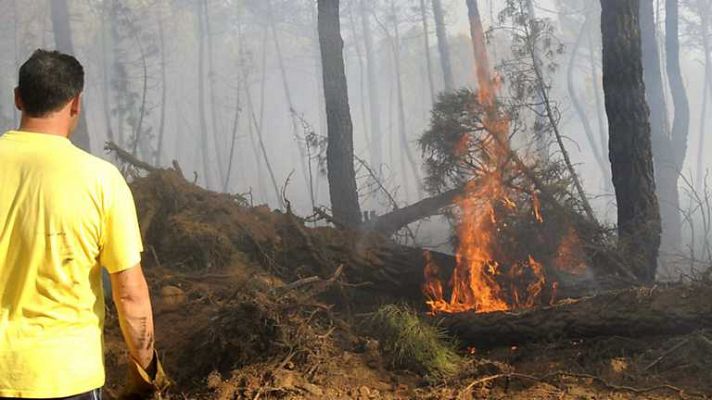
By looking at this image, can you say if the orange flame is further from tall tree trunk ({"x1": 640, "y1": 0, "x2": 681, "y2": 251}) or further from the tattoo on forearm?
tall tree trunk ({"x1": 640, "y1": 0, "x2": 681, "y2": 251})

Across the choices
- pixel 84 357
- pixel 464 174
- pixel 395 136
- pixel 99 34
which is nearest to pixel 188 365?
pixel 84 357

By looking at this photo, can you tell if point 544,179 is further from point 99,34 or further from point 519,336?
point 99,34

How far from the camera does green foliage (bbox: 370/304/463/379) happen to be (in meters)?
4.81

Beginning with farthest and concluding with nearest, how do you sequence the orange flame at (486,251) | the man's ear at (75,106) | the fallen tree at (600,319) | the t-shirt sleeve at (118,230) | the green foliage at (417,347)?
the orange flame at (486,251) < the fallen tree at (600,319) < the green foliage at (417,347) < the man's ear at (75,106) < the t-shirt sleeve at (118,230)

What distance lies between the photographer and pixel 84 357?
2104 millimetres

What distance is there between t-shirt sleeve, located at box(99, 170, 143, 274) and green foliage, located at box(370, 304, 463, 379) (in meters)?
3.21

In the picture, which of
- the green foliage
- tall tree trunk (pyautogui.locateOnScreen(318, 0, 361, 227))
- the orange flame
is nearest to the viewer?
the green foliage

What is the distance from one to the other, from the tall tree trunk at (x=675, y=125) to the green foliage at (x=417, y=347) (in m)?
13.4

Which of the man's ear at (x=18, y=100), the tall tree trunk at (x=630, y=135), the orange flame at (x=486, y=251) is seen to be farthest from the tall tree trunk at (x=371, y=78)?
the man's ear at (x=18, y=100)

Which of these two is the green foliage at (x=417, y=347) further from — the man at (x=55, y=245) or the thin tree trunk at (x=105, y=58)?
the thin tree trunk at (x=105, y=58)

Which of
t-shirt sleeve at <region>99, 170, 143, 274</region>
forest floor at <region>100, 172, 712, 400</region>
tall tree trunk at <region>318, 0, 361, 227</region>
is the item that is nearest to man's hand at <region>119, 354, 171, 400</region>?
t-shirt sleeve at <region>99, 170, 143, 274</region>

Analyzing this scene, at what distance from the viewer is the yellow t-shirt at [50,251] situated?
6.55 ft

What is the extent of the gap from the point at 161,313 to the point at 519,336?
3.63 metres

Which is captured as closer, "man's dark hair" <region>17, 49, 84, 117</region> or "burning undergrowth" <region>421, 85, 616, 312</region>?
"man's dark hair" <region>17, 49, 84, 117</region>
